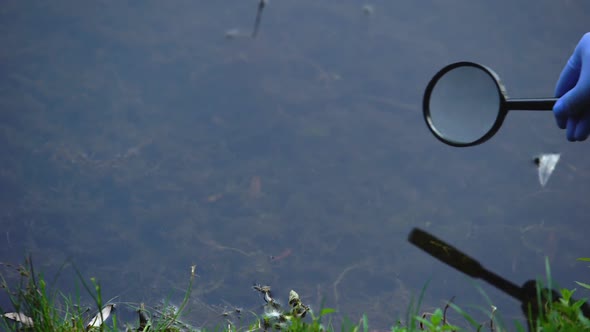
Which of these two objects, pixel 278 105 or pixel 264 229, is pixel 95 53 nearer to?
pixel 278 105

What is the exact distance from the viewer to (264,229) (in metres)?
3.02

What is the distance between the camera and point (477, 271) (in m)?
2.90

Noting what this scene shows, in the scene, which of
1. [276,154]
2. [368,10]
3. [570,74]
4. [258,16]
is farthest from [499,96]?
[258,16]

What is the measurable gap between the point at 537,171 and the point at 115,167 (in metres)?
1.99

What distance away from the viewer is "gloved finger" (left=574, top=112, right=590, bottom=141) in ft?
8.87

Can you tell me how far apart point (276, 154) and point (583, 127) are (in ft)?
4.50

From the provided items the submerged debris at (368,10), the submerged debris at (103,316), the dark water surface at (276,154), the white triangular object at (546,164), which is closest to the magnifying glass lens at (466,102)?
the dark water surface at (276,154)

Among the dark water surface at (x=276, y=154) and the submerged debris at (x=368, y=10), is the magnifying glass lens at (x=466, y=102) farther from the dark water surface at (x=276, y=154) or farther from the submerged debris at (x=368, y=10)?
the submerged debris at (x=368, y=10)

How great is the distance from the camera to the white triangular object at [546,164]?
3.24 m

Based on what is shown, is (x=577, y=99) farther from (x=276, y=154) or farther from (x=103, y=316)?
Result: (x=103, y=316)

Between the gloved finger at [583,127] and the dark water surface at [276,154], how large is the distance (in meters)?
0.51

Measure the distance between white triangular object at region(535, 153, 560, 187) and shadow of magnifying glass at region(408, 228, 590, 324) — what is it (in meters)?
0.58

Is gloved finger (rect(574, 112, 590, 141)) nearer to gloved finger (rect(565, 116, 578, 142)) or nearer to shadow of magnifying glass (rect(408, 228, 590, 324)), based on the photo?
gloved finger (rect(565, 116, 578, 142))

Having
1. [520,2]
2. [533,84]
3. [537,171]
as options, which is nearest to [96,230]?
[537,171]
